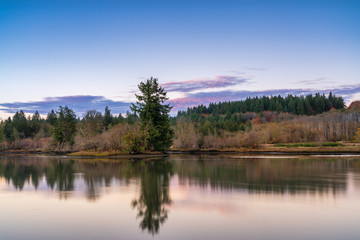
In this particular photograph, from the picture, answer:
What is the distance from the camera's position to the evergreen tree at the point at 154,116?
53000mm

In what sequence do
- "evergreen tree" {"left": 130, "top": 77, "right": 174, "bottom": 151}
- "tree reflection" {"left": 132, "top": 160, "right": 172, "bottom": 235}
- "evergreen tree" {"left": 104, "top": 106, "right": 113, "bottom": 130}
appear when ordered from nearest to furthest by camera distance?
"tree reflection" {"left": 132, "top": 160, "right": 172, "bottom": 235} < "evergreen tree" {"left": 130, "top": 77, "right": 174, "bottom": 151} < "evergreen tree" {"left": 104, "top": 106, "right": 113, "bottom": 130}

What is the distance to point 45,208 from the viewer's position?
13367 mm

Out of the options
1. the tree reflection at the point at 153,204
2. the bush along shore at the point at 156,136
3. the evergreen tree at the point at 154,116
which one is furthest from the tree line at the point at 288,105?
the tree reflection at the point at 153,204

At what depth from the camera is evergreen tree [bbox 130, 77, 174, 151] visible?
5300 cm

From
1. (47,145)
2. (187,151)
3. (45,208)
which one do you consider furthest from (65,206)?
(47,145)

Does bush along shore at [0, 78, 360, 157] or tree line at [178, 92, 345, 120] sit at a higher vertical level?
tree line at [178, 92, 345, 120]

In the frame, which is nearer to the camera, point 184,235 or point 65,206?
point 184,235

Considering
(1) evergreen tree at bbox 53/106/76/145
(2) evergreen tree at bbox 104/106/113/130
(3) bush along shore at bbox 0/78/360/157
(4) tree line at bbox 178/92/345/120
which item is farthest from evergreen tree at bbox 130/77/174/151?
(4) tree line at bbox 178/92/345/120

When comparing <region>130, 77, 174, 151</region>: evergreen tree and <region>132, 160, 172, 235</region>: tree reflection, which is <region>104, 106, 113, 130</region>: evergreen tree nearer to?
<region>130, 77, 174, 151</region>: evergreen tree

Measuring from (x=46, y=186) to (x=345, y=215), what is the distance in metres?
16.3

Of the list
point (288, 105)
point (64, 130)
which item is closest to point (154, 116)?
point (64, 130)

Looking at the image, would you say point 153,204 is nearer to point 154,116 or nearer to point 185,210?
point 185,210

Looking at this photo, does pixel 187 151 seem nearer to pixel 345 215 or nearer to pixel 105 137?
pixel 105 137

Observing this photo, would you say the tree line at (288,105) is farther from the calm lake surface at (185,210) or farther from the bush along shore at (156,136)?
the calm lake surface at (185,210)
